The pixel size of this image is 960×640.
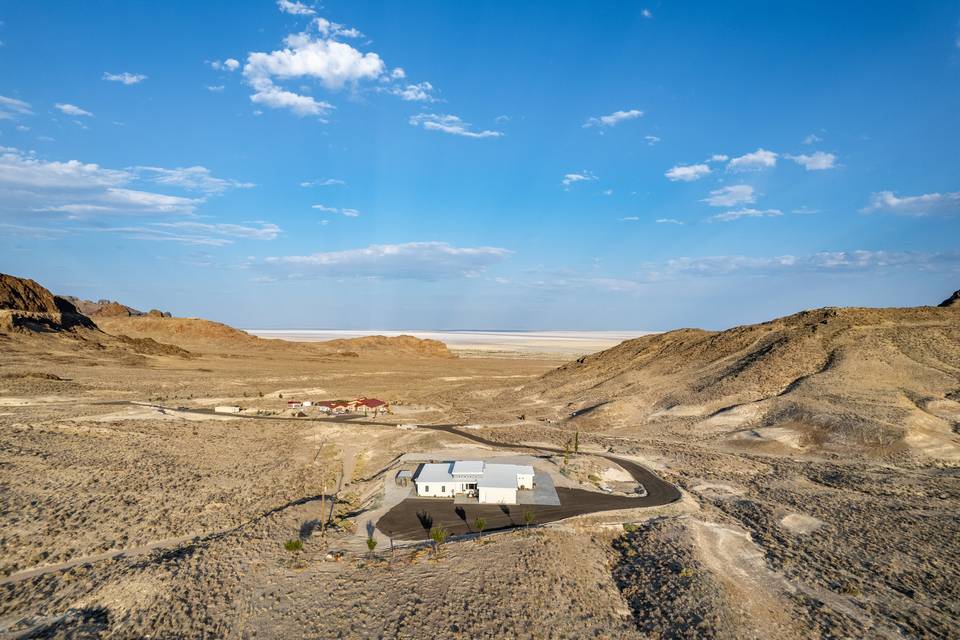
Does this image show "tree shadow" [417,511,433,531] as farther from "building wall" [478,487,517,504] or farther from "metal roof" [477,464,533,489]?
"metal roof" [477,464,533,489]

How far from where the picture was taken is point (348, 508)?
30.5 meters

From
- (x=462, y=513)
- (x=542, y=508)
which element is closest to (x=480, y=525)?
(x=462, y=513)

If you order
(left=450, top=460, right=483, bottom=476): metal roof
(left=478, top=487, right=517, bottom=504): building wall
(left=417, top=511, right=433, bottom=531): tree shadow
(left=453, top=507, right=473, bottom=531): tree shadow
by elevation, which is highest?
(left=450, top=460, right=483, bottom=476): metal roof

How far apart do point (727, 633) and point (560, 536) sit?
850 centimetres

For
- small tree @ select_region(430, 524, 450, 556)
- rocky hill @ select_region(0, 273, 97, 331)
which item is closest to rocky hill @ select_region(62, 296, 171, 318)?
rocky hill @ select_region(0, 273, 97, 331)

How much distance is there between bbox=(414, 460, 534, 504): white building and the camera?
101 feet

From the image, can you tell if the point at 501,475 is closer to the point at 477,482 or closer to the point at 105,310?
the point at 477,482

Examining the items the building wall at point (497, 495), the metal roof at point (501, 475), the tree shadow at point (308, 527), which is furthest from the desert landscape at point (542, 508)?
the metal roof at point (501, 475)

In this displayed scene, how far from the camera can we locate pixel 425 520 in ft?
92.0

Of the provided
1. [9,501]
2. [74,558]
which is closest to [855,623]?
[74,558]

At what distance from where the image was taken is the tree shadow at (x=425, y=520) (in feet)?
89.4

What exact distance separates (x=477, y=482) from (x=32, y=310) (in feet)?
415

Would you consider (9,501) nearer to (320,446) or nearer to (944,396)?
(320,446)

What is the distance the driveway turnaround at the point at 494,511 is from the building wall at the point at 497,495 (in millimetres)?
334
